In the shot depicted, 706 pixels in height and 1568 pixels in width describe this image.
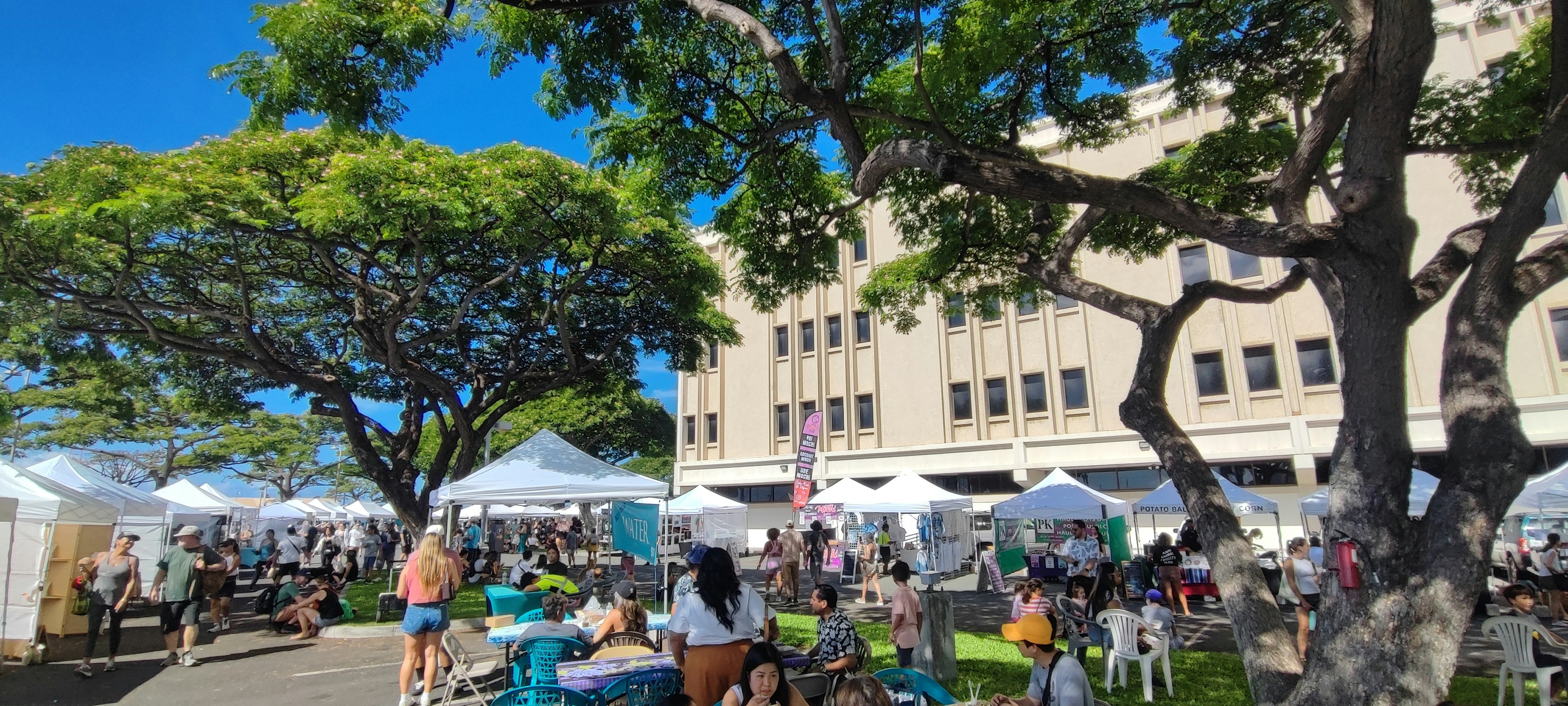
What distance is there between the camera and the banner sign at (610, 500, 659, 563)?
10477mm

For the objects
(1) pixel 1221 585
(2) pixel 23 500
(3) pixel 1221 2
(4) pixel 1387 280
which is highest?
(3) pixel 1221 2

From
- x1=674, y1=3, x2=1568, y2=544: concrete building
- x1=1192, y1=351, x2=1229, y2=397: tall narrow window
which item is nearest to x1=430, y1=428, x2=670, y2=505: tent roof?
x1=674, y1=3, x2=1568, y2=544: concrete building

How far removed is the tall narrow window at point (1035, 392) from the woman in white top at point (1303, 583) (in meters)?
15.9

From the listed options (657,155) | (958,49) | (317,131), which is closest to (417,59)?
(657,155)

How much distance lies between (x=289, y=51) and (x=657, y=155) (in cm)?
394

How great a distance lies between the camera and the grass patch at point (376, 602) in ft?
42.3

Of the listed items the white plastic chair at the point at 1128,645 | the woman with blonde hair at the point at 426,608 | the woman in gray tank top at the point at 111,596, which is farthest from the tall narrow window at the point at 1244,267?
the woman in gray tank top at the point at 111,596

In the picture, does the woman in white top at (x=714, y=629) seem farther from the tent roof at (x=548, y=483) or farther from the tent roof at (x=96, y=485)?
the tent roof at (x=96, y=485)

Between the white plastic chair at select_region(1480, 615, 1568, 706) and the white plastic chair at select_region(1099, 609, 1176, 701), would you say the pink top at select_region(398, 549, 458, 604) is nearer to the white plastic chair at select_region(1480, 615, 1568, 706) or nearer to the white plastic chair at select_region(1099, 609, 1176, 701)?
the white plastic chair at select_region(1099, 609, 1176, 701)

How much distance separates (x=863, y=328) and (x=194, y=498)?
71.0ft

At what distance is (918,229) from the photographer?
11258 mm

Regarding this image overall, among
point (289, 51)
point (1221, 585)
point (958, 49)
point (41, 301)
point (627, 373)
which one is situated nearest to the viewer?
point (1221, 585)

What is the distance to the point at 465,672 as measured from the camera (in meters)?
6.90

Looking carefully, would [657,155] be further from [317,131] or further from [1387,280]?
[1387,280]
